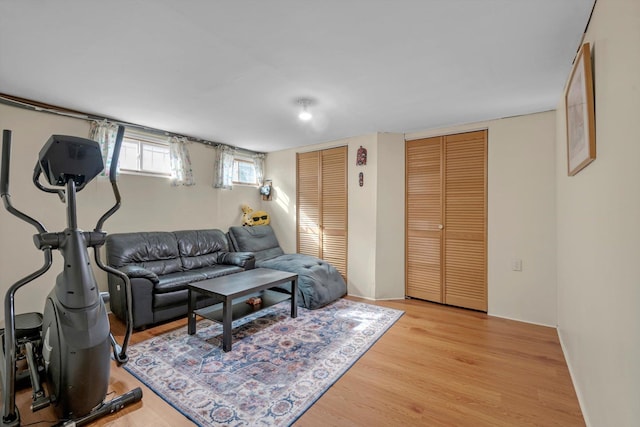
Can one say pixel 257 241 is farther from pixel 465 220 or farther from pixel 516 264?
pixel 516 264

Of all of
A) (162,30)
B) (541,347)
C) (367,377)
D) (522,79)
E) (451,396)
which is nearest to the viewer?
(162,30)

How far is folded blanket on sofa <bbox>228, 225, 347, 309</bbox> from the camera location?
357cm

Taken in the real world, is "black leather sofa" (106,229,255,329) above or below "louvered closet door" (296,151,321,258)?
below

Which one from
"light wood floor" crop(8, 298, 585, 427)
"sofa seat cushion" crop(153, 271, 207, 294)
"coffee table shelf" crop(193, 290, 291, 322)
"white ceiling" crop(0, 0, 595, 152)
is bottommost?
"light wood floor" crop(8, 298, 585, 427)

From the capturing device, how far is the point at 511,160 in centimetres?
321

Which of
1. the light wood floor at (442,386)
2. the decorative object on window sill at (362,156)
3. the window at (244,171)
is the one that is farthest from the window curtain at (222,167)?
the light wood floor at (442,386)

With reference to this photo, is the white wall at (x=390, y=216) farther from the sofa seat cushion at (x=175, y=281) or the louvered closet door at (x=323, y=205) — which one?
the sofa seat cushion at (x=175, y=281)

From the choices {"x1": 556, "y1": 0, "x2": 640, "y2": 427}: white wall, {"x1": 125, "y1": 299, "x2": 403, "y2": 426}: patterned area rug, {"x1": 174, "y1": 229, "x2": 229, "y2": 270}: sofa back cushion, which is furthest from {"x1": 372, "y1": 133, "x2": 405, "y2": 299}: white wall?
{"x1": 174, "y1": 229, "x2": 229, "y2": 270}: sofa back cushion

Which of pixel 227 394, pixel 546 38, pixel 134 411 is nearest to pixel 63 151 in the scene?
pixel 134 411

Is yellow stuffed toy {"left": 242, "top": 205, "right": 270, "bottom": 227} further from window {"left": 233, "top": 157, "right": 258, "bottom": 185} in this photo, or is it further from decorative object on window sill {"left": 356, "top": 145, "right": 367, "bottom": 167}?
decorative object on window sill {"left": 356, "top": 145, "right": 367, "bottom": 167}

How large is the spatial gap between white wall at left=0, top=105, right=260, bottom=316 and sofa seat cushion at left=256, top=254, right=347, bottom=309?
1.39 meters

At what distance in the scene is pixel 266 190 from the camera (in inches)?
202

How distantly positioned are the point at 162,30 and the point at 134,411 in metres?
2.27

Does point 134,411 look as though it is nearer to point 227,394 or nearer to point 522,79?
point 227,394
